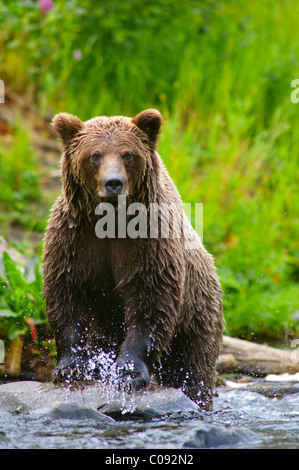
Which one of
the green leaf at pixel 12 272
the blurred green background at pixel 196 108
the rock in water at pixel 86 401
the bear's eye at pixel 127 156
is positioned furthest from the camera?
the blurred green background at pixel 196 108

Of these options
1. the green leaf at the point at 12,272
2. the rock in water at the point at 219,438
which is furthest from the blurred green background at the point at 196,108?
the rock in water at the point at 219,438

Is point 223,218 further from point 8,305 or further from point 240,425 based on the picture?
point 240,425

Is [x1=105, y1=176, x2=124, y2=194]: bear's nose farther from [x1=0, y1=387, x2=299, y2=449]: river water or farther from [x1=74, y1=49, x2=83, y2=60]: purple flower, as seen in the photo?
[x1=74, y1=49, x2=83, y2=60]: purple flower

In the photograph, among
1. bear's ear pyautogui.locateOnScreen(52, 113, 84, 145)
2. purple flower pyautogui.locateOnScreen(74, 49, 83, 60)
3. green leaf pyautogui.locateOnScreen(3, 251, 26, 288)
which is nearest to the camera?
bear's ear pyautogui.locateOnScreen(52, 113, 84, 145)

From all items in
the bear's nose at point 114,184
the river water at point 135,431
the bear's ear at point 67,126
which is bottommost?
the river water at point 135,431

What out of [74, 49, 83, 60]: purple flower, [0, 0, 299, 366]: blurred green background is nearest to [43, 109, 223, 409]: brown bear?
[0, 0, 299, 366]: blurred green background

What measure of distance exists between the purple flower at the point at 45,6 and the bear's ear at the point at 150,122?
5031 millimetres

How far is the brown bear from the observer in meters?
4.88

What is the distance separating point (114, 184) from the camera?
4.67m

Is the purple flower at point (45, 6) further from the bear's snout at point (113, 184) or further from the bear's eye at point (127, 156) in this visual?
the bear's snout at point (113, 184)

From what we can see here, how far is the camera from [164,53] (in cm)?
1120

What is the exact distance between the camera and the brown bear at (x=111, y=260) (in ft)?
16.0

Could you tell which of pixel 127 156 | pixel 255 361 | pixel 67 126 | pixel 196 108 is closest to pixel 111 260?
pixel 127 156
